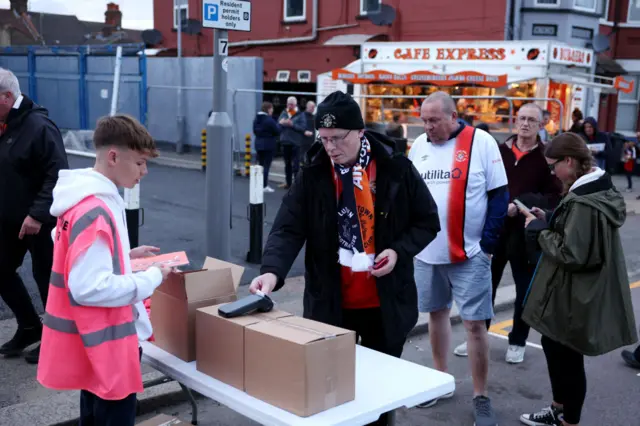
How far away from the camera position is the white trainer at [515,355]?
5.53 meters

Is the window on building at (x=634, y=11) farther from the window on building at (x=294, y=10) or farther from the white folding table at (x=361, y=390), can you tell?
the white folding table at (x=361, y=390)

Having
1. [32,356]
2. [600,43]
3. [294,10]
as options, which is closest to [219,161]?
[32,356]

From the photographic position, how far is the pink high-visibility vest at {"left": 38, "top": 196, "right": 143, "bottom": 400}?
2.59 meters

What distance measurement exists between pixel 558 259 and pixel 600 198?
397mm

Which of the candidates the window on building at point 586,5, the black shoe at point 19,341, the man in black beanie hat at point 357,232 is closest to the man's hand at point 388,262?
the man in black beanie hat at point 357,232

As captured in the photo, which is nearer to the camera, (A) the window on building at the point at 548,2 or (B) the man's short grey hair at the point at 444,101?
(B) the man's short grey hair at the point at 444,101

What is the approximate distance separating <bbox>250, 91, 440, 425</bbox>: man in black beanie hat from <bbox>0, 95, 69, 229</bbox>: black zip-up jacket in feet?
6.70

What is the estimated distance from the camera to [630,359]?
549 centimetres

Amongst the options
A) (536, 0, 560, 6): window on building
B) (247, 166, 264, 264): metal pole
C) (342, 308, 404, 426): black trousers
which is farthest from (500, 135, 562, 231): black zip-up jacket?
(536, 0, 560, 6): window on building

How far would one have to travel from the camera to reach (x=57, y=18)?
4997 centimetres

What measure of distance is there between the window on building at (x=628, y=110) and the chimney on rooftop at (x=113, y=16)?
3217 centimetres

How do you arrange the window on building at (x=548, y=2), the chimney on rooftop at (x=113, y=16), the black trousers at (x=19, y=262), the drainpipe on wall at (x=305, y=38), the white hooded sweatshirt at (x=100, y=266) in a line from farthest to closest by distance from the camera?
the chimney on rooftop at (x=113, y=16) < the drainpipe on wall at (x=305, y=38) < the window on building at (x=548, y=2) < the black trousers at (x=19, y=262) < the white hooded sweatshirt at (x=100, y=266)

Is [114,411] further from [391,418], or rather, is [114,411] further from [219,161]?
[219,161]

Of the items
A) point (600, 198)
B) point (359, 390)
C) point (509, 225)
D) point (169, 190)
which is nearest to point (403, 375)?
point (359, 390)
